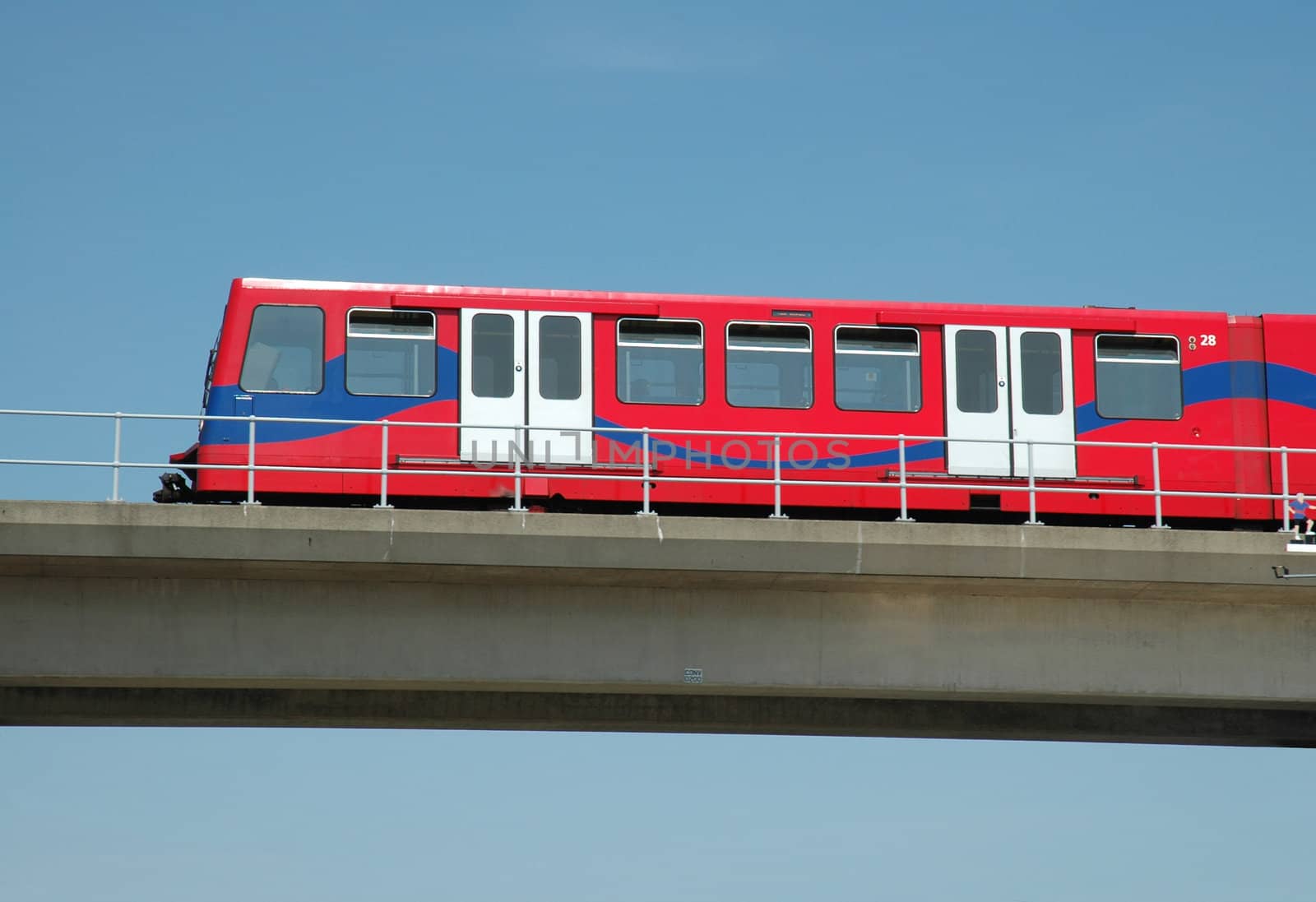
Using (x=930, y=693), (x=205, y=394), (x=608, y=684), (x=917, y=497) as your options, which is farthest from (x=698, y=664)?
(x=205, y=394)

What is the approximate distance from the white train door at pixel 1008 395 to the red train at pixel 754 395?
28 mm

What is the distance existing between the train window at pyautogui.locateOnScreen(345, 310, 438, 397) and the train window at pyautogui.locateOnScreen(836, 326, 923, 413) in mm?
5733

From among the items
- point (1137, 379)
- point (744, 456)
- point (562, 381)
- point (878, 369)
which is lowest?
point (744, 456)

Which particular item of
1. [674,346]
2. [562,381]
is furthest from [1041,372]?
[562,381]

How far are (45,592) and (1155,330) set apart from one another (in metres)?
15.4

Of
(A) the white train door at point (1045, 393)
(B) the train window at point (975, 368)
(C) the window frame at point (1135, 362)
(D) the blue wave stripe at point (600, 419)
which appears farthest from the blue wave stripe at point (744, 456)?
(C) the window frame at point (1135, 362)

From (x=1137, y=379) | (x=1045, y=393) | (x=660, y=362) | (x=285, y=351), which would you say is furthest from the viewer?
(x=1137, y=379)

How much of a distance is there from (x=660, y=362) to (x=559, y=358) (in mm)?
1402

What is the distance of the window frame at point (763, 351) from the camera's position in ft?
74.1

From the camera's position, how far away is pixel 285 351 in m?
21.8

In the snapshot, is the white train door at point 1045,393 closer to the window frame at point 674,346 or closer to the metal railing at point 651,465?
the metal railing at point 651,465

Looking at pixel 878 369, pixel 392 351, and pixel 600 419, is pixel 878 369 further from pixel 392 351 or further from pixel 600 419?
pixel 392 351

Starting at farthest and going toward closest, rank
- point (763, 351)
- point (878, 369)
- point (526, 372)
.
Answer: point (878, 369) → point (763, 351) → point (526, 372)

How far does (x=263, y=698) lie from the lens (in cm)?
1992
